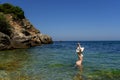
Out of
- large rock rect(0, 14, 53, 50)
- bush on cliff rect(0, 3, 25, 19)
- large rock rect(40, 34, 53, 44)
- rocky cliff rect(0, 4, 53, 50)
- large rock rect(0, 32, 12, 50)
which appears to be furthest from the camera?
large rock rect(40, 34, 53, 44)

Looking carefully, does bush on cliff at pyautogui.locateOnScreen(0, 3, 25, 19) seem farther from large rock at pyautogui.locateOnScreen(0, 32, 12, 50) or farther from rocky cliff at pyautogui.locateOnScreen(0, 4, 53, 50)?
large rock at pyautogui.locateOnScreen(0, 32, 12, 50)

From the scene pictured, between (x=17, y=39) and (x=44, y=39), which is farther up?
(x=44, y=39)

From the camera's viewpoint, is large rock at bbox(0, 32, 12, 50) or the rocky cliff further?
the rocky cliff

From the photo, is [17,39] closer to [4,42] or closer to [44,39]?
[4,42]

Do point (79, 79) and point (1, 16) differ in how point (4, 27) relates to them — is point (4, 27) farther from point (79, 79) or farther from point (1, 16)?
point (79, 79)

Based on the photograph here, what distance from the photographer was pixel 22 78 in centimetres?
1822

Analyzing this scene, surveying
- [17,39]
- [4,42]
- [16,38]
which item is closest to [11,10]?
[16,38]

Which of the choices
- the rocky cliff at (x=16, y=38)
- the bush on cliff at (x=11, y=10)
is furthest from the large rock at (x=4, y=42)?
the bush on cliff at (x=11, y=10)

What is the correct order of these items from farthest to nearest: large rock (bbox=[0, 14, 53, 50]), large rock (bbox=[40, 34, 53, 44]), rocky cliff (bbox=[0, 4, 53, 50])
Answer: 1. large rock (bbox=[40, 34, 53, 44])
2. rocky cliff (bbox=[0, 4, 53, 50])
3. large rock (bbox=[0, 14, 53, 50])

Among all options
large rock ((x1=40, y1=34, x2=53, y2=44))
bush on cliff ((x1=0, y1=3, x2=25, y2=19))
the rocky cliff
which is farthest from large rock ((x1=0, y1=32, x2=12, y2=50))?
bush on cliff ((x1=0, y1=3, x2=25, y2=19))

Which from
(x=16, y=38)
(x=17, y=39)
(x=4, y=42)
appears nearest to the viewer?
(x=4, y=42)

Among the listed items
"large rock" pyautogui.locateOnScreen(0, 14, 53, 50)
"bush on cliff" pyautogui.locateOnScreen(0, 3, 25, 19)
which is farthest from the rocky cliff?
"bush on cliff" pyautogui.locateOnScreen(0, 3, 25, 19)

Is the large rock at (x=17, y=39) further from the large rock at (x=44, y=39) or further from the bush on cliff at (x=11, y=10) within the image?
the bush on cliff at (x=11, y=10)

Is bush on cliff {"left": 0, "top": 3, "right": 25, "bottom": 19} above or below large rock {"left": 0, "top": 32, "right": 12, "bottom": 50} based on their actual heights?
above
